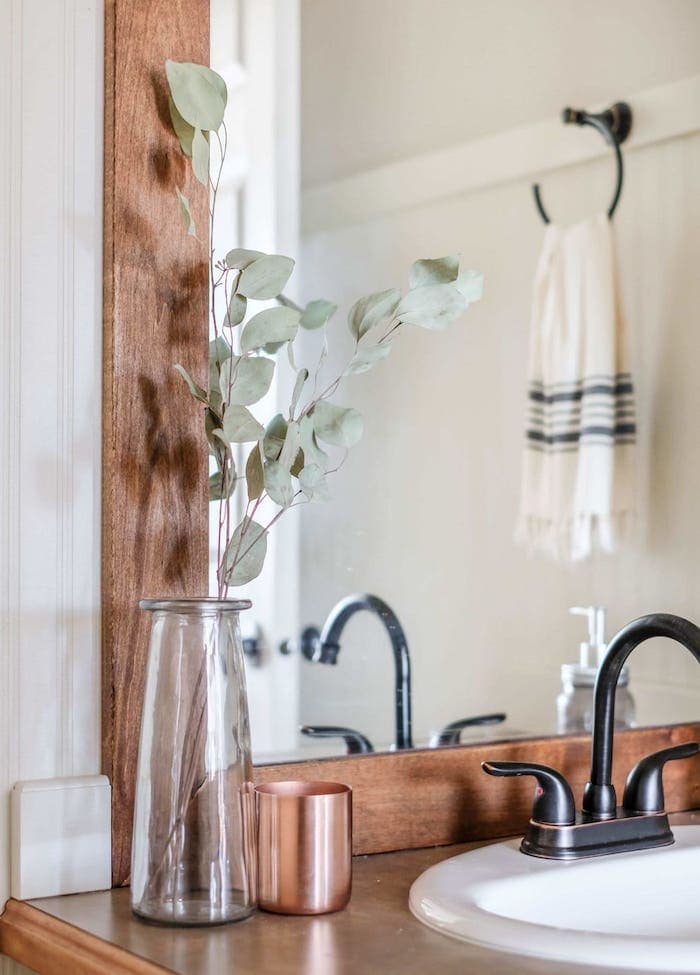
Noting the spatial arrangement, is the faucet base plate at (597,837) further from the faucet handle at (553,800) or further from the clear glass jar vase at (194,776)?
the clear glass jar vase at (194,776)

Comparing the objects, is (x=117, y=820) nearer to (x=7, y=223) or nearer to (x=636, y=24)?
(x=7, y=223)

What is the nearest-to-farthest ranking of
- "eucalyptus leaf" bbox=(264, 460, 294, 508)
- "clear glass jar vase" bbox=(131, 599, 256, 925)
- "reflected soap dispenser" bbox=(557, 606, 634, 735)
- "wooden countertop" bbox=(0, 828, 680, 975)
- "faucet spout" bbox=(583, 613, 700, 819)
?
"wooden countertop" bbox=(0, 828, 680, 975) → "clear glass jar vase" bbox=(131, 599, 256, 925) → "eucalyptus leaf" bbox=(264, 460, 294, 508) → "faucet spout" bbox=(583, 613, 700, 819) → "reflected soap dispenser" bbox=(557, 606, 634, 735)

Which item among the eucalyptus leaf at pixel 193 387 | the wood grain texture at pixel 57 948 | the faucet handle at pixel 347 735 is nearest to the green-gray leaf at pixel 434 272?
the eucalyptus leaf at pixel 193 387

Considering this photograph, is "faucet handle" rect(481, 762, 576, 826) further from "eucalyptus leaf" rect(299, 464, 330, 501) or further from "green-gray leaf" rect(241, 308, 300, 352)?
Result: "green-gray leaf" rect(241, 308, 300, 352)

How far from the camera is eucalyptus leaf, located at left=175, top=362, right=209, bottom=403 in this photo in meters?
0.98

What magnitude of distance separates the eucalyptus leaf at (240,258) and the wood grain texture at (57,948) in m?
0.55

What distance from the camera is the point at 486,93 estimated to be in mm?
1408

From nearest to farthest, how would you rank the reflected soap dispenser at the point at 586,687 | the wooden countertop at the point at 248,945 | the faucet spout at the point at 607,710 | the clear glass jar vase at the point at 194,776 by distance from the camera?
1. the wooden countertop at the point at 248,945
2. the clear glass jar vase at the point at 194,776
3. the faucet spout at the point at 607,710
4. the reflected soap dispenser at the point at 586,687

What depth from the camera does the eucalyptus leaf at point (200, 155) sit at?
3.32 ft

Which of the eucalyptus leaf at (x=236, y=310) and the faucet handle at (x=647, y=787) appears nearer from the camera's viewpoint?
the eucalyptus leaf at (x=236, y=310)

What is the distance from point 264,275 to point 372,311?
112 millimetres

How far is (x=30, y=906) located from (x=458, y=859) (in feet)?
1.23

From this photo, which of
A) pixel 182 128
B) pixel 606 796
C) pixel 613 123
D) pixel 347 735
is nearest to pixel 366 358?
pixel 182 128

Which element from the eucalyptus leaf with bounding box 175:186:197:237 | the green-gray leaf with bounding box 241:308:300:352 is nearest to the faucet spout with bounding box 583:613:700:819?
the green-gray leaf with bounding box 241:308:300:352
